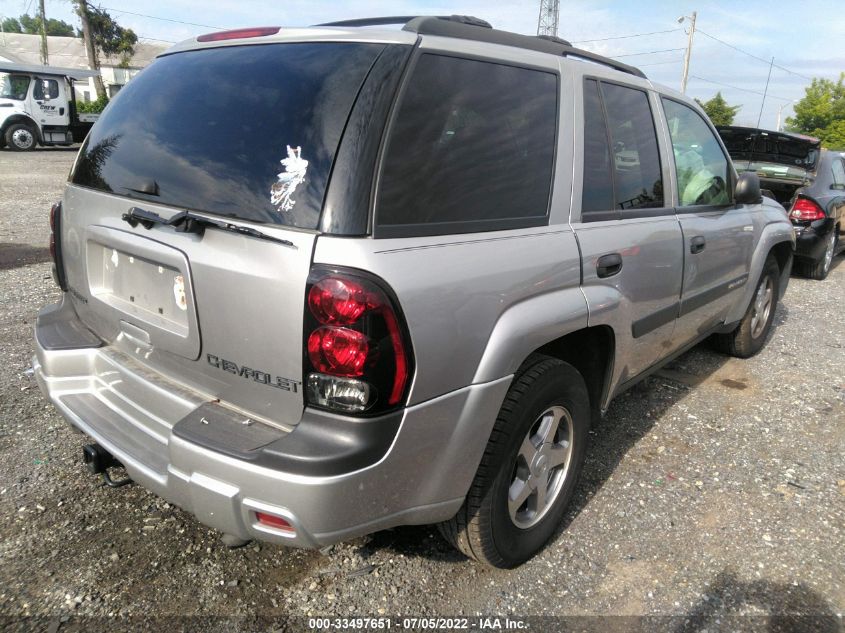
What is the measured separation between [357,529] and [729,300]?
3190 millimetres

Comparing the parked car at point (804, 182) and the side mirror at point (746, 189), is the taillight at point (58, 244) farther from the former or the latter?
the parked car at point (804, 182)

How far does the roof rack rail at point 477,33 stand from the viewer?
2.11 m

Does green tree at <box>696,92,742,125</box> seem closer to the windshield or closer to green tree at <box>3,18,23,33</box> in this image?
the windshield

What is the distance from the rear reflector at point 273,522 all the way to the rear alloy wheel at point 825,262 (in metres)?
8.05

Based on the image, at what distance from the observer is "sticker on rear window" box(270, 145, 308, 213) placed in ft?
5.82

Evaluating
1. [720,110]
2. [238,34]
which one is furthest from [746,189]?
[720,110]

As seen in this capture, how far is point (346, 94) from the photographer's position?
72.1 inches

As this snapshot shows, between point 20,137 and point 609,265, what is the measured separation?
23419 mm

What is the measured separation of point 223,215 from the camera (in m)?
1.87

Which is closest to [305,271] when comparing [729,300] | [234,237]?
[234,237]

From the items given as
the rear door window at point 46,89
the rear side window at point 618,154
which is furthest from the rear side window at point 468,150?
the rear door window at point 46,89

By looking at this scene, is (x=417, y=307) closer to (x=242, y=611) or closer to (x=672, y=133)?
(x=242, y=611)

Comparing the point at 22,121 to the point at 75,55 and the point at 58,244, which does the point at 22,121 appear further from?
the point at 75,55

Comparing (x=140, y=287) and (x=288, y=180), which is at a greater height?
(x=288, y=180)
